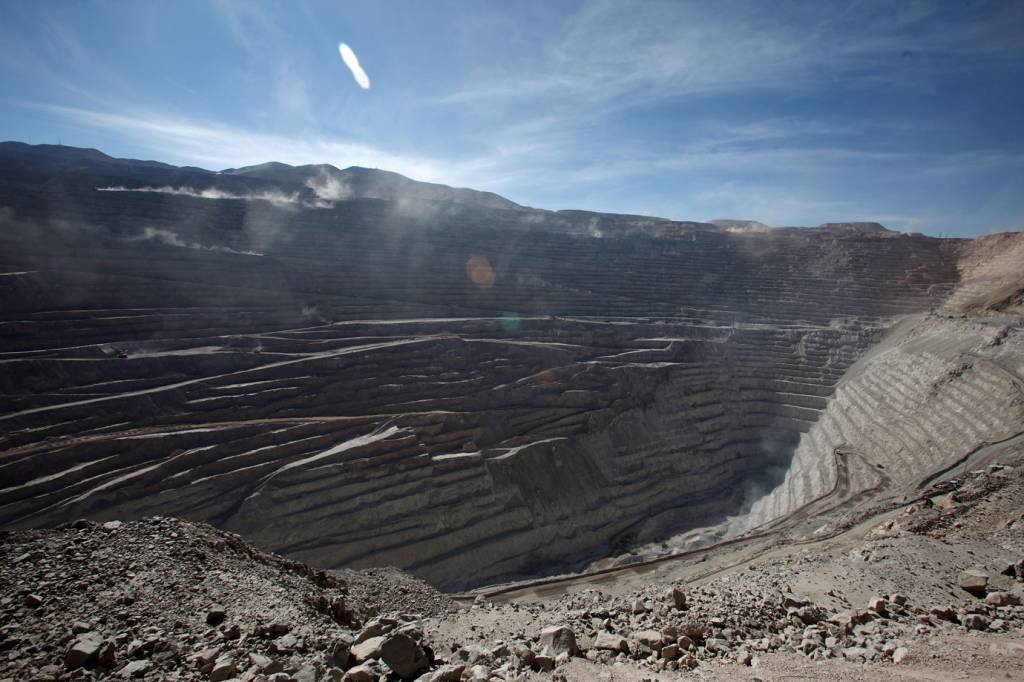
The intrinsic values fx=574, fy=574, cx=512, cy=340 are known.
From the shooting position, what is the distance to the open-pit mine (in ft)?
43.4

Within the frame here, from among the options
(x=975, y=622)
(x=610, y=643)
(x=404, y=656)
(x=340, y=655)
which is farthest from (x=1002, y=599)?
(x=340, y=655)

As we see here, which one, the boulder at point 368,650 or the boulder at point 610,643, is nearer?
the boulder at point 368,650

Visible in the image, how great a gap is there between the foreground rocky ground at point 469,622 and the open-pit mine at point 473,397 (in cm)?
14

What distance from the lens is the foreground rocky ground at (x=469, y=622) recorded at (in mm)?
4285

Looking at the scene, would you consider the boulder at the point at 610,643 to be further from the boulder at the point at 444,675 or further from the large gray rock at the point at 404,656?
the large gray rock at the point at 404,656

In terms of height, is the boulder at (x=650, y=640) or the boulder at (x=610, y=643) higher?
the boulder at (x=650, y=640)

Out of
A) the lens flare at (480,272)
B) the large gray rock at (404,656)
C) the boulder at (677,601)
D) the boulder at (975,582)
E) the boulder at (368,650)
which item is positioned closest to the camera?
the large gray rock at (404,656)

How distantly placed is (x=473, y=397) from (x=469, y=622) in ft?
38.7

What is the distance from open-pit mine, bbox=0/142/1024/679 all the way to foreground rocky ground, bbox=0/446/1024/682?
5.6 inches

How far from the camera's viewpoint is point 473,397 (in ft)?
62.3

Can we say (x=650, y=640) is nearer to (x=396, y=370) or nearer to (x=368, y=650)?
(x=368, y=650)

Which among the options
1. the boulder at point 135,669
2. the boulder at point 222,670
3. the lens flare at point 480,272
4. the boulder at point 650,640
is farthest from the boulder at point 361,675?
the lens flare at point 480,272

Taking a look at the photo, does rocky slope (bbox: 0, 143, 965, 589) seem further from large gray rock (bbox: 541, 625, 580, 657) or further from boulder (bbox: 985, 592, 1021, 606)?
boulder (bbox: 985, 592, 1021, 606)

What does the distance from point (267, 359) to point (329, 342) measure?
2376 mm
